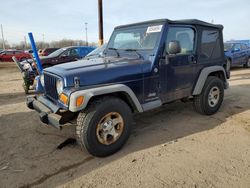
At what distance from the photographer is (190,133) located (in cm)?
411

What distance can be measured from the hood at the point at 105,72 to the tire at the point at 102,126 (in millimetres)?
315

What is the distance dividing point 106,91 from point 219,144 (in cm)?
210

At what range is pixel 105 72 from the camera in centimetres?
332

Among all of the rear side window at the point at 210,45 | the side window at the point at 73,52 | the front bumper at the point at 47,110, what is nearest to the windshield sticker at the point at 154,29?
the rear side window at the point at 210,45

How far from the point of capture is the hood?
316 cm

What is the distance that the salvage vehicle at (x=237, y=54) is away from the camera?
1210 cm

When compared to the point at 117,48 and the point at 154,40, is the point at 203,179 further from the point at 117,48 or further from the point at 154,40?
the point at 117,48

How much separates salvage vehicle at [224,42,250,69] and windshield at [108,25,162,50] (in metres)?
9.00

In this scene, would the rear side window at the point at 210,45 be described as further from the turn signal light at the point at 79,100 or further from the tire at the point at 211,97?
the turn signal light at the point at 79,100

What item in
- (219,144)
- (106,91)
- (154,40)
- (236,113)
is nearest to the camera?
(106,91)

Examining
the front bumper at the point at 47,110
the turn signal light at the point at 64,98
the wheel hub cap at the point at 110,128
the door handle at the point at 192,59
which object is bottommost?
the wheel hub cap at the point at 110,128

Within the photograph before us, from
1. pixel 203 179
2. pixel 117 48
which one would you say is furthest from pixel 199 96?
pixel 203 179

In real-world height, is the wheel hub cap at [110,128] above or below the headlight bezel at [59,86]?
below

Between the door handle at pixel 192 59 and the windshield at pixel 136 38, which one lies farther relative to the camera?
the door handle at pixel 192 59
